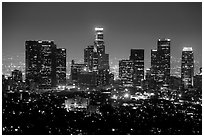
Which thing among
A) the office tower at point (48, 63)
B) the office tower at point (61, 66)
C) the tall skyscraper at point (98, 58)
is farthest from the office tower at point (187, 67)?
the office tower at point (48, 63)

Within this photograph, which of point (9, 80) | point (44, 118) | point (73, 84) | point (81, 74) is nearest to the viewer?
point (44, 118)

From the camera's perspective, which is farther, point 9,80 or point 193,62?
point 193,62

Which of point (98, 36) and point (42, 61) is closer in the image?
point (42, 61)

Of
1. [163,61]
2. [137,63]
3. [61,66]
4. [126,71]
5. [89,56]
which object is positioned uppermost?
[89,56]

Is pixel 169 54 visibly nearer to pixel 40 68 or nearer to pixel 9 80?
pixel 40 68

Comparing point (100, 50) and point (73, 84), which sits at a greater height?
point (100, 50)

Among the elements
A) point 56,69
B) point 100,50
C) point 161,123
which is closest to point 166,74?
point 56,69

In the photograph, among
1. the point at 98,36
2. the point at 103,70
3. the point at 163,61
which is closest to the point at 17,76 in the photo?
the point at 103,70

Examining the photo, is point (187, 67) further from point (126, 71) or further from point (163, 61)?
point (126, 71)
